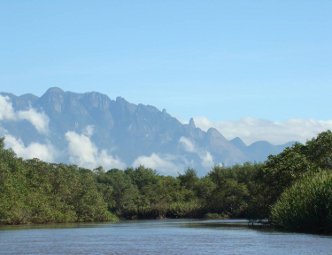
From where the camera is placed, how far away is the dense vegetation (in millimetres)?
67938

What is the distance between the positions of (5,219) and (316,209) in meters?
64.4

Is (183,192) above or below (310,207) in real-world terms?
above

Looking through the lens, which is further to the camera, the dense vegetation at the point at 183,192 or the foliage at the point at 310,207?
the dense vegetation at the point at 183,192

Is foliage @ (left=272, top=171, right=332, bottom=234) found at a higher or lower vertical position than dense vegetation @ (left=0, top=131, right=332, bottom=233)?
lower

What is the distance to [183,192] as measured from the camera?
182 m

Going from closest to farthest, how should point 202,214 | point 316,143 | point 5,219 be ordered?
point 316,143 → point 5,219 → point 202,214

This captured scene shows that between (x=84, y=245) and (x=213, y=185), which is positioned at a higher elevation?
(x=213, y=185)

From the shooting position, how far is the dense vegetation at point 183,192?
67938mm

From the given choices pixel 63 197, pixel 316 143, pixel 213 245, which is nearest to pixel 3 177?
pixel 63 197

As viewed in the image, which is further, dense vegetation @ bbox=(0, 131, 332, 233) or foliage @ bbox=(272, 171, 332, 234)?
dense vegetation @ bbox=(0, 131, 332, 233)

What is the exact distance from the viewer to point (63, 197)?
135000 mm

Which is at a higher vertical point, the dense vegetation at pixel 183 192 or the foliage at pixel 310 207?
the dense vegetation at pixel 183 192

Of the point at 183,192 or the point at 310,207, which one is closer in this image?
Answer: the point at 310,207

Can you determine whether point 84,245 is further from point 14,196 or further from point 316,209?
point 14,196
